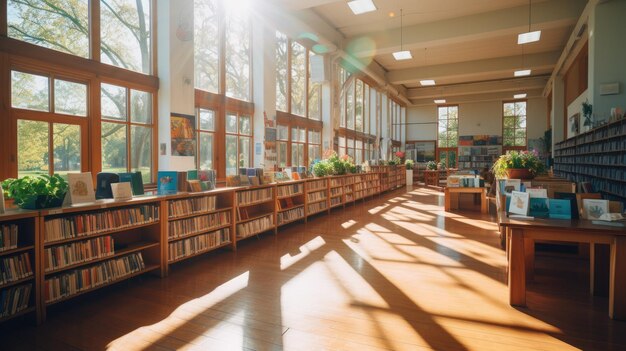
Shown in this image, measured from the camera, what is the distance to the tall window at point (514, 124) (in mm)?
23203

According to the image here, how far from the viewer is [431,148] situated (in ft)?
82.5

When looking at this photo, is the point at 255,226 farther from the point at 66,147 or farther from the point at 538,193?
the point at 538,193

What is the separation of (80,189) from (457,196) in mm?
9111

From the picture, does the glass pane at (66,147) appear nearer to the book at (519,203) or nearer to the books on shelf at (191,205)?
the books on shelf at (191,205)

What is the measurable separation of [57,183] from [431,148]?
2450cm

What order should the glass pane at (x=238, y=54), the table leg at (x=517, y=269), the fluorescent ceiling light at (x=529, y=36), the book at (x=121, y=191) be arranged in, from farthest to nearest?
the fluorescent ceiling light at (x=529, y=36)
the glass pane at (x=238, y=54)
the book at (x=121, y=191)
the table leg at (x=517, y=269)

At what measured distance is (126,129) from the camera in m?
6.19

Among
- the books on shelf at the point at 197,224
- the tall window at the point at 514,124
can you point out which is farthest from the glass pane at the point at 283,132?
the tall window at the point at 514,124

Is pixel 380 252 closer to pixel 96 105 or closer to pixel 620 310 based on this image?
pixel 620 310

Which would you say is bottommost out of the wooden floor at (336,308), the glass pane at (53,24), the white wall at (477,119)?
the wooden floor at (336,308)

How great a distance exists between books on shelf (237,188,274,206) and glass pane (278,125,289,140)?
391 centimetres

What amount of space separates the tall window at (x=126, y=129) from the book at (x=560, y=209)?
6.37m

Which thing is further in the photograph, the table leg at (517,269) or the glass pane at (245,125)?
the glass pane at (245,125)

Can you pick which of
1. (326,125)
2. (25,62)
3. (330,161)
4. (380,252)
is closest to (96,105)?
(25,62)
